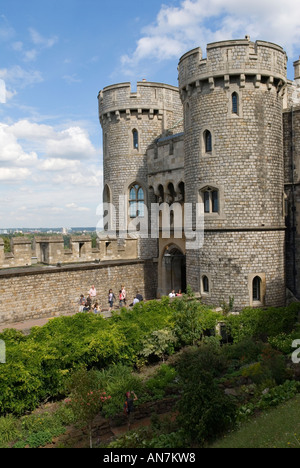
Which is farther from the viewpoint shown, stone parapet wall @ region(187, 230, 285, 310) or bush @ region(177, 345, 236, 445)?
stone parapet wall @ region(187, 230, 285, 310)

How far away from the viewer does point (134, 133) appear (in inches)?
915

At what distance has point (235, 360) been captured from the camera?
14148 mm

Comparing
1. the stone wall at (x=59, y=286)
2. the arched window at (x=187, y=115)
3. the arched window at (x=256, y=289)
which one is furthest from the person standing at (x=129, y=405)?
the arched window at (x=187, y=115)

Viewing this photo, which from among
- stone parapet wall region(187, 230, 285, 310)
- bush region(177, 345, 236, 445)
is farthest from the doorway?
bush region(177, 345, 236, 445)

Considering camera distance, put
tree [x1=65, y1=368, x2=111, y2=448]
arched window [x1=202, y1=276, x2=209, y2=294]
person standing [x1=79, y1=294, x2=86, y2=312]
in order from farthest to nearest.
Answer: person standing [x1=79, y1=294, x2=86, y2=312]
arched window [x1=202, y1=276, x2=209, y2=294]
tree [x1=65, y1=368, x2=111, y2=448]

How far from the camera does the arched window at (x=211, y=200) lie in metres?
17.2

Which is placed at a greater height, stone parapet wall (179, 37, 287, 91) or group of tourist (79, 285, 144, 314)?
stone parapet wall (179, 37, 287, 91)

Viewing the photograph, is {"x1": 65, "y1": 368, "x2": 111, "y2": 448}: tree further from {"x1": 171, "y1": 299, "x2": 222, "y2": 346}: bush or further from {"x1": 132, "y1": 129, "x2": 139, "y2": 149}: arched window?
{"x1": 132, "y1": 129, "x2": 139, "y2": 149}: arched window

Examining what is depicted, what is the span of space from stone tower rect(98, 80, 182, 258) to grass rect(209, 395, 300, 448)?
14.3 m

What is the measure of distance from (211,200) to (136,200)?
6.92m

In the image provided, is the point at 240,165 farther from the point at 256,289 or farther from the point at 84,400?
the point at 84,400

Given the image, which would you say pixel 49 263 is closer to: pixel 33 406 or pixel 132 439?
pixel 33 406

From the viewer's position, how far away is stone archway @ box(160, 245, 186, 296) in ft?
71.6

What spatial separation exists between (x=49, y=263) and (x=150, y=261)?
577 centimetres
